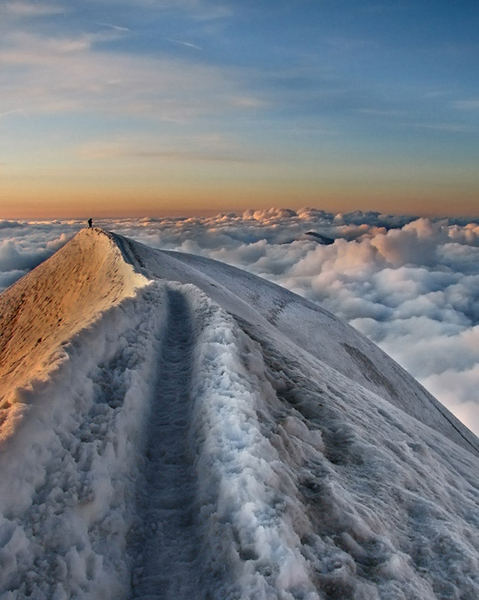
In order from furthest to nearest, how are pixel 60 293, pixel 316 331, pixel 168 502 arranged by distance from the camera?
pixel 316 331 < pixel 60 293 < pixel 168 502

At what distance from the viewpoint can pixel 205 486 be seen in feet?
19.2

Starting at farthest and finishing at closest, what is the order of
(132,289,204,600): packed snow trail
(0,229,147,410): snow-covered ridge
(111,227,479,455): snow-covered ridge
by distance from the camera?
1. (111,227,479,455): snow-covered ridge
2. (0,229,147,410): snow-covered ridge
3. (132,289,204,600): packed snow trail

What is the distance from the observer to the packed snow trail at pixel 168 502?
4.91 metres

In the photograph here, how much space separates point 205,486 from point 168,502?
631mm

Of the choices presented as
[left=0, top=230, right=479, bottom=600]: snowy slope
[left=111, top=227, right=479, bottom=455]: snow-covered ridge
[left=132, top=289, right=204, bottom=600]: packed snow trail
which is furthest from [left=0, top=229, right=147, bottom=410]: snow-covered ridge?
[left=132, top=289, right=204, bottom=600]: packed snow trail

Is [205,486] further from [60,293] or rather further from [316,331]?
[316,331]

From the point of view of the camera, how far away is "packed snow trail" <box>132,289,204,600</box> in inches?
193

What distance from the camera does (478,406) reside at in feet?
620

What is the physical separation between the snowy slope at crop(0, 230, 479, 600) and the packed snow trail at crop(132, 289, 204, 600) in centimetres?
2

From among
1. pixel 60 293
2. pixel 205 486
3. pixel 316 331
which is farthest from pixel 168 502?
pixel 316 331

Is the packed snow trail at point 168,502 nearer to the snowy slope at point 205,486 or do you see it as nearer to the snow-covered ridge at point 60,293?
the snowy slope at point 205,486

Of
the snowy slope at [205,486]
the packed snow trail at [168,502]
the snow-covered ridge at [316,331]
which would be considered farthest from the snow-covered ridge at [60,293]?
the packed snow trail at [168,502]

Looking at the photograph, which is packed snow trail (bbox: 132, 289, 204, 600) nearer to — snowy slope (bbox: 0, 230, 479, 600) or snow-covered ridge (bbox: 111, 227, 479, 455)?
snowy slope (bbox: 0, 230, 479, 600)

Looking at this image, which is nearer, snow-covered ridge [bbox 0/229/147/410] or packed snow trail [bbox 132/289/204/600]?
packed snow trail [bbox 132/289/204/600]
